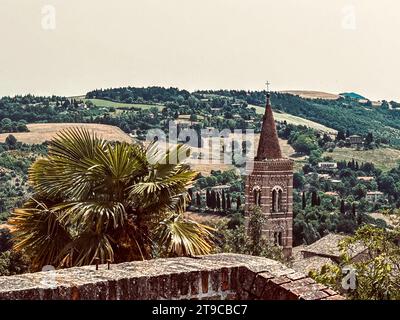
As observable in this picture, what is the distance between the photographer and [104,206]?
22.6 ft

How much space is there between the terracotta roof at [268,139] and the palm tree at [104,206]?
46070 mm

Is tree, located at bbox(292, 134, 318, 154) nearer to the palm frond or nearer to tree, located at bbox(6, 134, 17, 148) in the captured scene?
tree, located at bbox(6, 134, 17, 148)

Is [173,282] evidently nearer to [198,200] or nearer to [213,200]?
[213,200]

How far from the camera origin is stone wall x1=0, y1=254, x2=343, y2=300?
384cm

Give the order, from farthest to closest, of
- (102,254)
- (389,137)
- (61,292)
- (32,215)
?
(389,137), (32,215), (102,254), (61,292)

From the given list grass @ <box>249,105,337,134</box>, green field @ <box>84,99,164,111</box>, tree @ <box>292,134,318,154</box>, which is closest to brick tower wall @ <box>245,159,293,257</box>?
tree @ <box>292,134,318,154</box>

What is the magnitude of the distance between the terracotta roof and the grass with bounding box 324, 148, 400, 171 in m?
54.3

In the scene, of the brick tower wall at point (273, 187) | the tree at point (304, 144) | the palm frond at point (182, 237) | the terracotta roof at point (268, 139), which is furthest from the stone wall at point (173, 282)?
the tree at point (304, 144)

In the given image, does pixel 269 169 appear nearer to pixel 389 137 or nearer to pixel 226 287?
pixel 226 287

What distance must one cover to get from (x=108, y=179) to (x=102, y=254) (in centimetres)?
75

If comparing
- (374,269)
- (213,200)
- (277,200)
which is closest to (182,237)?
(374,269)

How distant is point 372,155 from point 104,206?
107m

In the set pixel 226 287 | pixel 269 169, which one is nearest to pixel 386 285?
pixel 226 287

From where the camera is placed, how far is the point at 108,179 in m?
7.05
